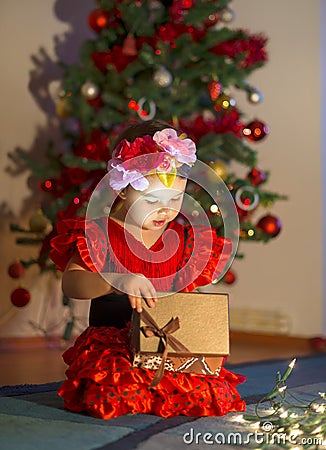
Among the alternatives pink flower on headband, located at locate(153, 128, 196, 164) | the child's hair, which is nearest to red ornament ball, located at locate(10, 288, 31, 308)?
the child's hair

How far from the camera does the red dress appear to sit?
146 cm

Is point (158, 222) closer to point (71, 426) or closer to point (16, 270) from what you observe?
point (71, 426)

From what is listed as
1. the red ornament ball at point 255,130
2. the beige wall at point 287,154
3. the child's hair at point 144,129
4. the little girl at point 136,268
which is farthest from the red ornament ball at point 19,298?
the child's hair at point 144,129

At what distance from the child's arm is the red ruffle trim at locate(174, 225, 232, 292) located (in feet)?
0.65

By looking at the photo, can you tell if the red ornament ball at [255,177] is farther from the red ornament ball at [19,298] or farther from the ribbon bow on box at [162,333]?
the ribbon bow on box at [162,333]

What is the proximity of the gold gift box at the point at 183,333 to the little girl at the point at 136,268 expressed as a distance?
0.03 metres

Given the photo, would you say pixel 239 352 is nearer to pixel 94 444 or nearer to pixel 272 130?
pixel 272 130

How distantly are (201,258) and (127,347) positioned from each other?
249 mm

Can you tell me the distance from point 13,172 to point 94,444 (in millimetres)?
1859

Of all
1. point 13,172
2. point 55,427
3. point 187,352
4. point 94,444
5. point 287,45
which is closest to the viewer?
point 94,444

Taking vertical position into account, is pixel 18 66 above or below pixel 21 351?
above

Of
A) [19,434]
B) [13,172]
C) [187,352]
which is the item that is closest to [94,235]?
[187,352]

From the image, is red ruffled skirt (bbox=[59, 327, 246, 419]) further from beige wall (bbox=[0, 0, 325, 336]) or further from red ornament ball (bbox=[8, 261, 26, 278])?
beige wall (bbox=[0, 0, 325, 336])

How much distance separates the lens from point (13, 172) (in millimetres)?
2918
